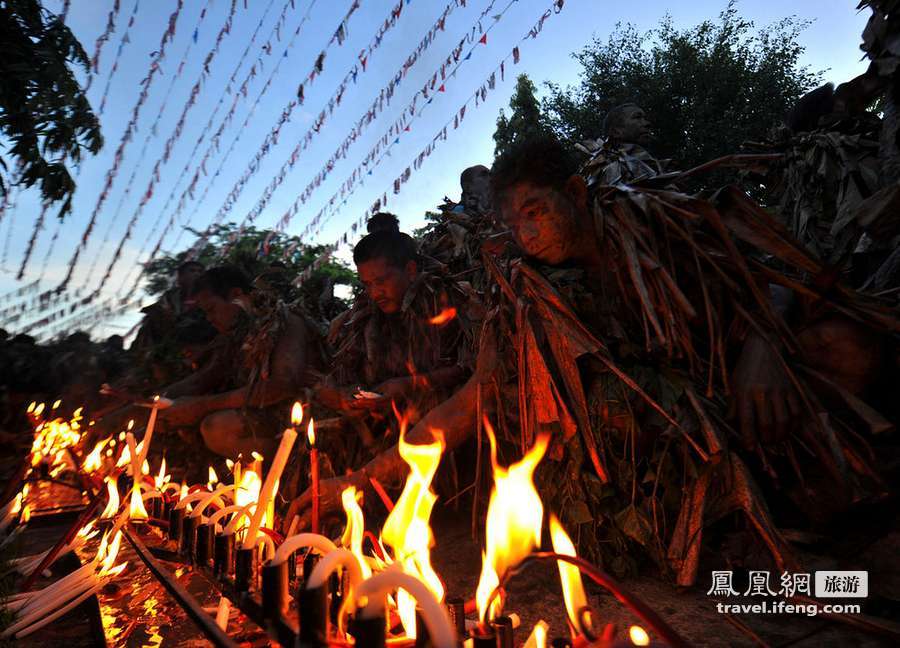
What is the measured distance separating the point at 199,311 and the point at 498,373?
6.60 meters

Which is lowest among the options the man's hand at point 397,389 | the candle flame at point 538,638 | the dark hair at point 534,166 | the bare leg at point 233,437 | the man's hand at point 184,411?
the candle flame at point 538,638

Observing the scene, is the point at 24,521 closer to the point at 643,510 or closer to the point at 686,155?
the point at 643,510

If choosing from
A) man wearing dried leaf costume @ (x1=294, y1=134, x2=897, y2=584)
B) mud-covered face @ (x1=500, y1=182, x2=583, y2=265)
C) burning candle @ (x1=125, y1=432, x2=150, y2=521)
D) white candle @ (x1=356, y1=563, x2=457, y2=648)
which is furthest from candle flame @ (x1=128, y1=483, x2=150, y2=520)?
A: mud-covered face @ (x1=500, y1=182, x2=583, y2=265)

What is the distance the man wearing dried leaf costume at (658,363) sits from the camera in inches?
90.9

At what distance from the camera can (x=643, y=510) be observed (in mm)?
2484

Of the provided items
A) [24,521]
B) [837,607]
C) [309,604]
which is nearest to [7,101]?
[24,521]

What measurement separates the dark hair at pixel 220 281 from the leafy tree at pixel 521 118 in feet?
32.6

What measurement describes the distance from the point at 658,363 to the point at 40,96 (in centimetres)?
1124

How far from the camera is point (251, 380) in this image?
5.11m

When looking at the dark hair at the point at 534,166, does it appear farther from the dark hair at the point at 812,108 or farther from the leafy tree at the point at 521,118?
the leafy tree at the point at 521,118

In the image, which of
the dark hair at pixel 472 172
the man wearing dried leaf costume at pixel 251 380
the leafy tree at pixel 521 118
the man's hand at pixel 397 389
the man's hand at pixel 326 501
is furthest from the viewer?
the leafy tree at pixel 521 118

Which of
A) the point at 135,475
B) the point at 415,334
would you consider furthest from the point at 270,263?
the point at 135,475

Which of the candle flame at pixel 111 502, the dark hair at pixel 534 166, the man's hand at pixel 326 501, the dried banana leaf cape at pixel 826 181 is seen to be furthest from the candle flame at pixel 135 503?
the dried banana leaf cape at pixel 826 181

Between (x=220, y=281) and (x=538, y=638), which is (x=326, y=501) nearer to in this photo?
(x=538, y=638)
